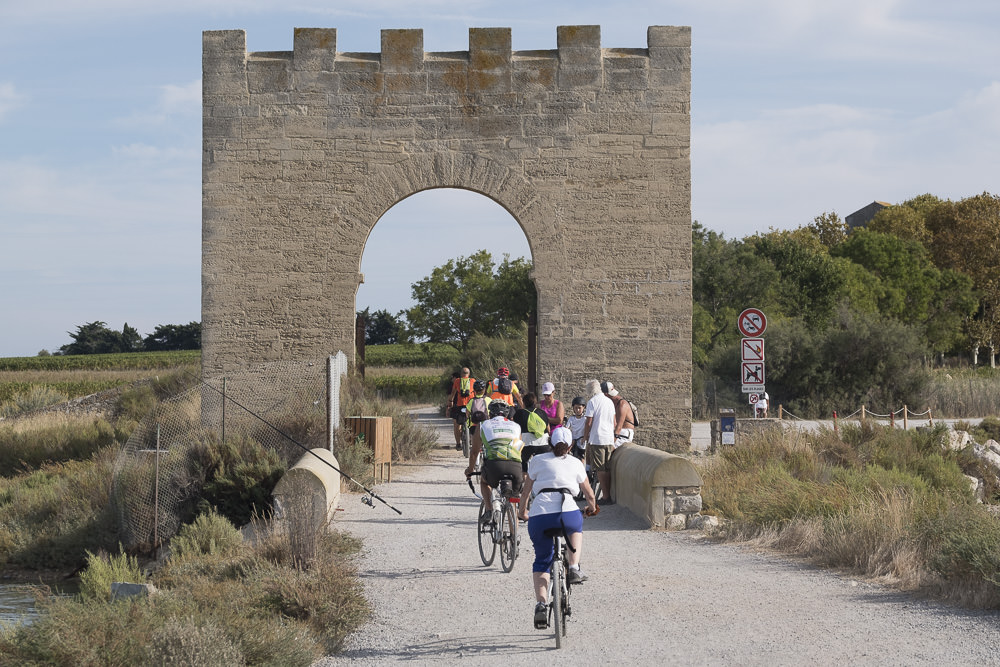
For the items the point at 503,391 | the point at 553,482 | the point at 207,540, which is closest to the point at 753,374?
the point at 503,391

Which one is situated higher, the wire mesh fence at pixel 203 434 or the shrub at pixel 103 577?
the wire mesh fence at pixel 203 434

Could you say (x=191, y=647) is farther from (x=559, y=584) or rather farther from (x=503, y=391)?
(x=503, y=391)

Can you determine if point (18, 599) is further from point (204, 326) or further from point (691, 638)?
point (691, 638)

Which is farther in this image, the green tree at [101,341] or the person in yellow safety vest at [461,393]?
the green tree at [101,341]

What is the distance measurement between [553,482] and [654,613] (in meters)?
1.43

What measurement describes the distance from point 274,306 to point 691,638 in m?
12.0

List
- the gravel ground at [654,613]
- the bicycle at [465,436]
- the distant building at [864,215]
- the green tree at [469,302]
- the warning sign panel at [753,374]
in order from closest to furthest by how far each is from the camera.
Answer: the gravel ground at [654,613]
the warning sign panel at [753,374]
the bicycle at [465,436]
the green tree at [469,302]
the distant building at [864,215]

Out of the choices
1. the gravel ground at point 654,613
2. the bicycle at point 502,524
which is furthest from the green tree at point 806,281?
the bicycle at point 502,524

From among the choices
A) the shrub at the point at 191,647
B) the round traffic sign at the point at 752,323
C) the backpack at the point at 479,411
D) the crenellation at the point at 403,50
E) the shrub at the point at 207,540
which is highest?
the crenellation at the point at 403,50

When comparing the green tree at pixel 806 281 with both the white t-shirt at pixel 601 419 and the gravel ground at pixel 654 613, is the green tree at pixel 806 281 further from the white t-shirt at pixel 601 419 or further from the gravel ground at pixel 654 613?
the gravel ground at pixel 654 613

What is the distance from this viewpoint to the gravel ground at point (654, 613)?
6.98 metres

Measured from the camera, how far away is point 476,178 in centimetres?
1772

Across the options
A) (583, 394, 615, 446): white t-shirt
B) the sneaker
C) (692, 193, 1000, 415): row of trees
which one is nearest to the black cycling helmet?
the sneaker

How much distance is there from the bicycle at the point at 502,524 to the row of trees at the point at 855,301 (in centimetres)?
2324
